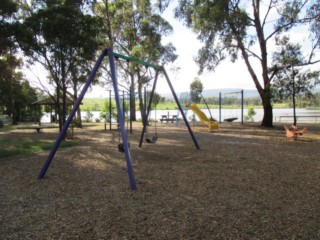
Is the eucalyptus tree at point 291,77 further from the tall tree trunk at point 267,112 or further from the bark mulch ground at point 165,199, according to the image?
the bark mulch ground at point 165,199

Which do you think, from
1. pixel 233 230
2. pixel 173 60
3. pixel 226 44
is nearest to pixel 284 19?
pixel 226 44

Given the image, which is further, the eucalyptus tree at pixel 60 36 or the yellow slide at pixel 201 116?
the yellow slide at pixel 201 116

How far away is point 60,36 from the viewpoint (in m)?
12.1

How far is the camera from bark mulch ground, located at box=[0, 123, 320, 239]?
11.4ft

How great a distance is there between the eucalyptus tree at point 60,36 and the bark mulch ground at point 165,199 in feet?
19.0

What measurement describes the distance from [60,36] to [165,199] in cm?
976

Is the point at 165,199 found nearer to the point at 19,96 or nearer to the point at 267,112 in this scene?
the point at 267,112

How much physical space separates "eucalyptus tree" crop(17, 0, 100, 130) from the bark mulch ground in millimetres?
5778

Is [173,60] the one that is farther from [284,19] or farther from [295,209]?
[295,209]

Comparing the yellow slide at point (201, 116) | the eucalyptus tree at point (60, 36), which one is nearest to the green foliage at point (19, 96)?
the eucalyptus tree at point (60, 36)

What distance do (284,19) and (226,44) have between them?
Result: 3.78 meters

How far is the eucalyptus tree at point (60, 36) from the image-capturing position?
11.7m

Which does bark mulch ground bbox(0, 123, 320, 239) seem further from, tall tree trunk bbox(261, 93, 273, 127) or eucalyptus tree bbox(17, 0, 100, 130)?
tall tree trunk bbox(261, 93, 273, 127)

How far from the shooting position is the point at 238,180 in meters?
5.81
